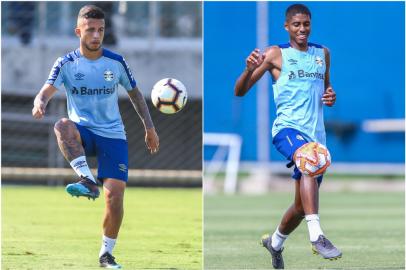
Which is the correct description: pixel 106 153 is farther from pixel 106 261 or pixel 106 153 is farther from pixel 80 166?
pixel 106 261

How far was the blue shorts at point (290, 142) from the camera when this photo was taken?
7.72 m

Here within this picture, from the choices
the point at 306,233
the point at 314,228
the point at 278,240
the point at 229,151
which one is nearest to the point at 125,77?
the point at 278,240

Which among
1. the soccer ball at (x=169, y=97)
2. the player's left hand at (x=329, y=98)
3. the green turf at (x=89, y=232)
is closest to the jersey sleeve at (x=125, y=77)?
the soccer ball at (x=169, y=97)

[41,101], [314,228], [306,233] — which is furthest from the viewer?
[306,233]

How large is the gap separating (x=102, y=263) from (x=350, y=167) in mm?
14312

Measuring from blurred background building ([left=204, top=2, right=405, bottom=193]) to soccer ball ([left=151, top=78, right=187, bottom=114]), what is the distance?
40.0 feet

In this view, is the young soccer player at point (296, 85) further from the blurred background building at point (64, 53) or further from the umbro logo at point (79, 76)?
the blurred background building at point (64, 53)

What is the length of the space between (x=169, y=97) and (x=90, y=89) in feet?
2.13

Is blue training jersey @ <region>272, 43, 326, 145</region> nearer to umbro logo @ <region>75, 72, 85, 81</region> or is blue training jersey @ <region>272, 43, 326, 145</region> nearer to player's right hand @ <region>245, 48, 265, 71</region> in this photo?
player's right hand @ <region>245, 48, 265, 71</region>

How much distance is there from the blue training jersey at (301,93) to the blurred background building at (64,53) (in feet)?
41.9

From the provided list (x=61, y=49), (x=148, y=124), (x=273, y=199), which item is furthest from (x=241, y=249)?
(x=61, y=49)

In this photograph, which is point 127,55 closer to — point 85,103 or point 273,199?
point 273,199

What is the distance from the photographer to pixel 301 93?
7.90m

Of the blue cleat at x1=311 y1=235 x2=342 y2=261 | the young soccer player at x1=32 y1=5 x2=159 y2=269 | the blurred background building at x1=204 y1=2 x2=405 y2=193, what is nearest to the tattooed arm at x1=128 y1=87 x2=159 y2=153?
the young soccer player at x1=32 y1=5 x2=159 y2=269
